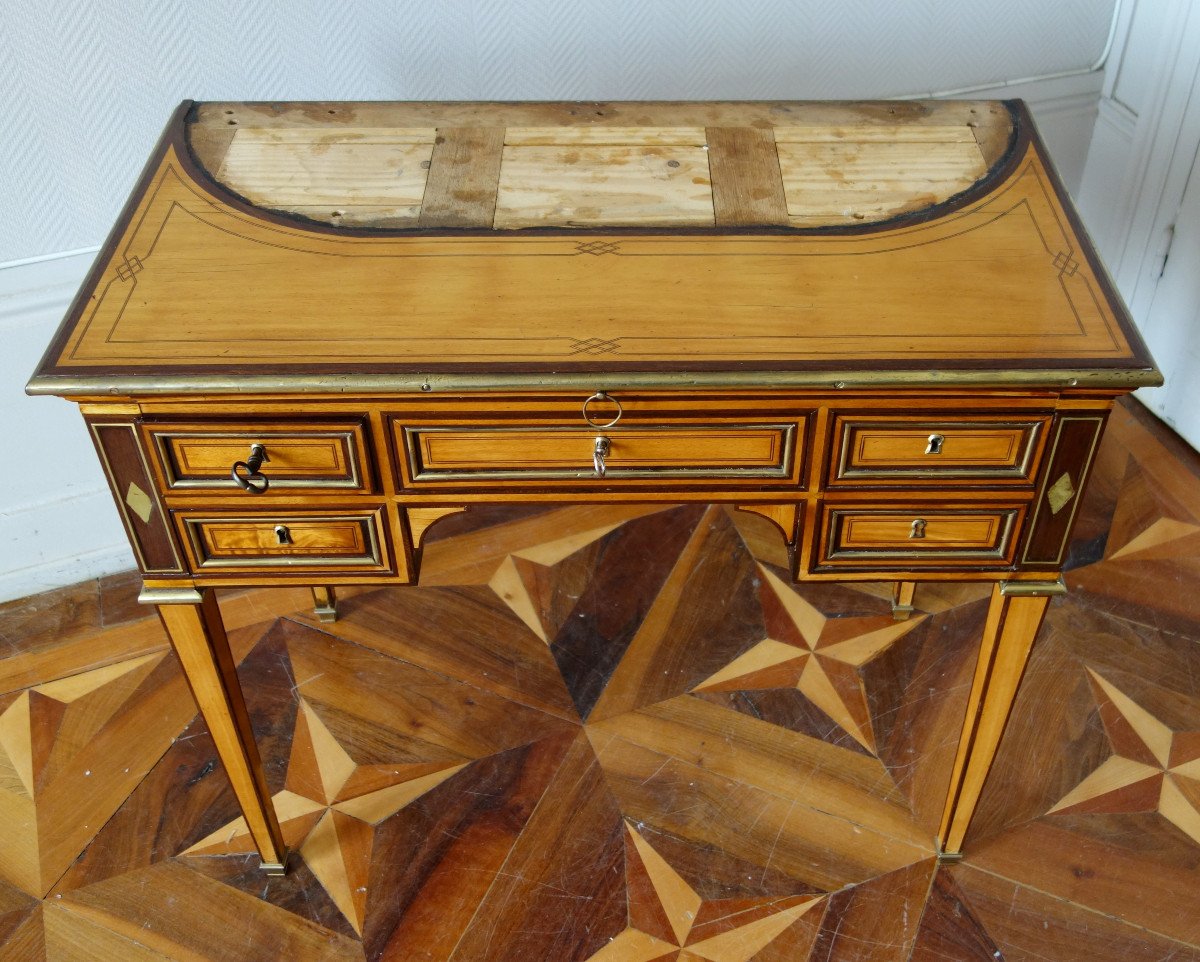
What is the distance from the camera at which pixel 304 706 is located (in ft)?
5.55

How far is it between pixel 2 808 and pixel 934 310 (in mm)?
1306

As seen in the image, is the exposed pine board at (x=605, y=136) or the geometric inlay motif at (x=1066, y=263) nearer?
the geometric inlay motif at (x=1066, y=263)

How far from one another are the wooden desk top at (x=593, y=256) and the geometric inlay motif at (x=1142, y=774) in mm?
726

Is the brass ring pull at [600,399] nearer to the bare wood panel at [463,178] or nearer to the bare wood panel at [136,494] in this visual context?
the bare wood panel at [463,178]

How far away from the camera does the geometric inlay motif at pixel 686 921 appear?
141 cm

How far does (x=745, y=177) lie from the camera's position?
1310 mm

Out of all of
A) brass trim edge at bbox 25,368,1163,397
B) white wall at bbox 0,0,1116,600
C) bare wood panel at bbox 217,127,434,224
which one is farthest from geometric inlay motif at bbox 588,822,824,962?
white wall at bbox 0,0,1116,600

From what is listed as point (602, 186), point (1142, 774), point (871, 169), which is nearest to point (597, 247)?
point (602, 186)

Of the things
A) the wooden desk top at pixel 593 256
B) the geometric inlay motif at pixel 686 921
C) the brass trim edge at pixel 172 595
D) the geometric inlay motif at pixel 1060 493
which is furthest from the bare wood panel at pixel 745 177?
the geometric inlay motif at pixel 686 921

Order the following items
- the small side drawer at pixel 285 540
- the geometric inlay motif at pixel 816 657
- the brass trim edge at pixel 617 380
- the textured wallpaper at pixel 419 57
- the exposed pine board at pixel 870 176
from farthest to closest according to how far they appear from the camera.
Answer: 1. the geometric inlay motif at pixel 816 657
2. the textured wallpaper at pixel 419 57
3. the exposed pine board at pixel 870 176
4. the small side drawer at pixel 285 540
5. the brass trim edge at pixel 617 380

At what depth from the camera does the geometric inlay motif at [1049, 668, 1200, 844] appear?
1543mm

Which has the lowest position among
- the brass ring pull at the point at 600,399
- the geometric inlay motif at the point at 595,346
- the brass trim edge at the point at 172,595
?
the brass trim edge at the point at 172,595

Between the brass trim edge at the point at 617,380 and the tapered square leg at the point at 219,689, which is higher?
the brass trim edge at the point at 617,380

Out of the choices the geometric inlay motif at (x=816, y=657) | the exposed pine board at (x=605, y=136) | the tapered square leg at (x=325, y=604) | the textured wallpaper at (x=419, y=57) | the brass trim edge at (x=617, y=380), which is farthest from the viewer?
the tapered square leg at (x=325, y=604)
